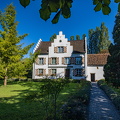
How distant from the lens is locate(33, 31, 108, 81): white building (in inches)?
1062

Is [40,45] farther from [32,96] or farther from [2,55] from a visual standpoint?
[32,96]

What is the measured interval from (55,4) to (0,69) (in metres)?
16.2

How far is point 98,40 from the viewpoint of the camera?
5166 centimetres

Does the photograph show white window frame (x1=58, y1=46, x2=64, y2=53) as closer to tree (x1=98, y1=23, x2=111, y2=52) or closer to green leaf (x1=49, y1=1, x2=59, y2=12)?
tree (x1=98, y1=23, x2=111, y2=52)

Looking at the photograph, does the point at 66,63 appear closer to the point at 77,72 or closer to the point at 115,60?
the point at 77,72

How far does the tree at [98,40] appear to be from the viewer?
47.7 m

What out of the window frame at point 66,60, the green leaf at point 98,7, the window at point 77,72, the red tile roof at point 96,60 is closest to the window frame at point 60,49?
the window frame at point 66,60

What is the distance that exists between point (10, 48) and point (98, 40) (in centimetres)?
4304

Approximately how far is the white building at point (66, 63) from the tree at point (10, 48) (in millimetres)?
10707

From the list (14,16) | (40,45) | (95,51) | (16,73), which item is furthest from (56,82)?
(95,51)

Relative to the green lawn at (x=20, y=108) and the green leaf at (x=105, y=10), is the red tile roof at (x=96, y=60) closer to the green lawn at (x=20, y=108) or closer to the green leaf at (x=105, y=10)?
the green lawn at (x=20, y=108)

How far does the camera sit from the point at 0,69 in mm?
15453

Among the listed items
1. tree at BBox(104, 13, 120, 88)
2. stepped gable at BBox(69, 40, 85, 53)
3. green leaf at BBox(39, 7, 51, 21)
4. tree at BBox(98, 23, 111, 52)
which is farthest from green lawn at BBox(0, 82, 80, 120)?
tree at BBox(98, 23, 111, 52)

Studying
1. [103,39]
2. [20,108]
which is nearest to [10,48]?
[20,108]
